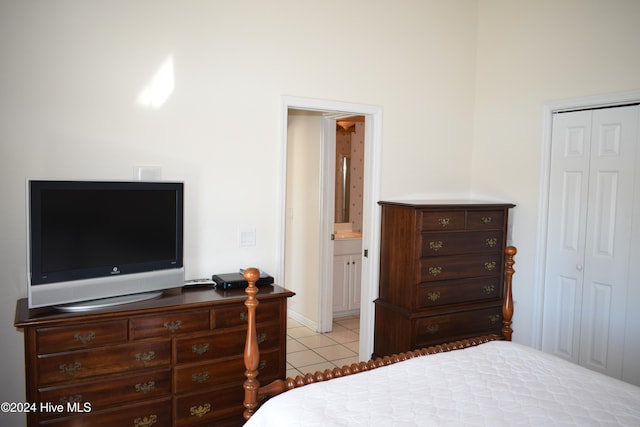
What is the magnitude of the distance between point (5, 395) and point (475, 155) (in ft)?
13.3

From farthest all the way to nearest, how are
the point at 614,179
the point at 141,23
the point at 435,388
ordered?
the point at 614,179
the point at 141,23
the point at 435,388

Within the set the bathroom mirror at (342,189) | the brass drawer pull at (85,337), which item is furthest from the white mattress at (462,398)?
the bathroom mirror at (342,189)

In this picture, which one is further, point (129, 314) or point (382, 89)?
point (382, 89)

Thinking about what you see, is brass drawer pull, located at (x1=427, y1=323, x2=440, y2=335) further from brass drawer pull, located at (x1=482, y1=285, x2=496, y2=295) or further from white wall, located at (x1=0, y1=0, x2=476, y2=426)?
white wall, located at (x1=0, y1=0, x2=476, y2=426)

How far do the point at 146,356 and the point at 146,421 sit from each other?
1.19 feet

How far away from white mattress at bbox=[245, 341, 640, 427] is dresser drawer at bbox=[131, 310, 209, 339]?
975 millimetres

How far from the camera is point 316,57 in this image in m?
3.68

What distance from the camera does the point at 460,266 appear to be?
3.88 meters

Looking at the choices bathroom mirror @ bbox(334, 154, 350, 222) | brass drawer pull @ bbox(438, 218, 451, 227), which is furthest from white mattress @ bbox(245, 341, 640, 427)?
bathroom mirror @ bbox(334, 154, 350, 222)

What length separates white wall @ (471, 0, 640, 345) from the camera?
3514mm

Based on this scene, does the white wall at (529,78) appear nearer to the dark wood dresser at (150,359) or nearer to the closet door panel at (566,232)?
the closet door panel at (566,232)

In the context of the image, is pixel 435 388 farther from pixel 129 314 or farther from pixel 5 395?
pixel 5 395

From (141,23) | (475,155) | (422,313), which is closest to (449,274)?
(422,313)

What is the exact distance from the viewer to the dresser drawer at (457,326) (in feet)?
12.4
